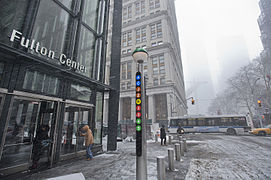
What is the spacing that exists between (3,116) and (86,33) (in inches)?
276

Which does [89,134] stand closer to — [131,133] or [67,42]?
[67,42]

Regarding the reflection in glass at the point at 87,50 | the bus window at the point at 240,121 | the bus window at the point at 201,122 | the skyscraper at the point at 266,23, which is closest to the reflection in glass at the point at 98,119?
the reflection in glass at the point at 87,50

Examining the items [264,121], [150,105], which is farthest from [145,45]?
[264,121]

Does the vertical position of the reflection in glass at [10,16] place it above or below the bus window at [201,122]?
above

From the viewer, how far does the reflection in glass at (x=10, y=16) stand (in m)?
5.23

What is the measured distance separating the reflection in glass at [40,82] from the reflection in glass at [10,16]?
148cm

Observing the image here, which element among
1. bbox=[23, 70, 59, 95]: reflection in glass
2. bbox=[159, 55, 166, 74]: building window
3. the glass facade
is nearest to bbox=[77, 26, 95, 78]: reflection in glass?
the glass facade

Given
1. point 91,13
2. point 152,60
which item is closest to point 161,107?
point 152,60

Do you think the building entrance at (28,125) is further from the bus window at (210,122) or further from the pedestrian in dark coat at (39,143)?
the bus window at (210,122)

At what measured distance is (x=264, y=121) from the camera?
111 ft

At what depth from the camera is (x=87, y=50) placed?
9602 mm

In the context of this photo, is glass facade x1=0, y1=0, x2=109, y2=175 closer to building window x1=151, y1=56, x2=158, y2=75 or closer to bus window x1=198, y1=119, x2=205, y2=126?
bus window x1=198, y1=119, x2=205, y2=126

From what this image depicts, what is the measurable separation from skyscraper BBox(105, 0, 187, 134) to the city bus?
41.9 ft

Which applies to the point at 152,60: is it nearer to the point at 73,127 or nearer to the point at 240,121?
the point at 240,121
